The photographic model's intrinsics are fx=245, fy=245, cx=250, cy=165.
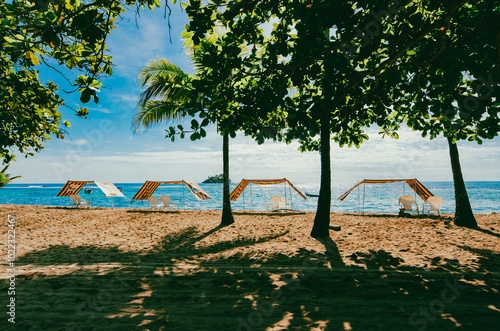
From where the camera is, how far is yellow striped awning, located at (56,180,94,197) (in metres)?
20.3

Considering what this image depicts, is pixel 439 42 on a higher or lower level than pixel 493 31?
higher

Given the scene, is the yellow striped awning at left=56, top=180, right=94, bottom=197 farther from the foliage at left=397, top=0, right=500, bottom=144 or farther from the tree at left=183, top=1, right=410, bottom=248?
the foliage at left=397, top=0, right=500, bottom=144

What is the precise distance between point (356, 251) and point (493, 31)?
189 inches

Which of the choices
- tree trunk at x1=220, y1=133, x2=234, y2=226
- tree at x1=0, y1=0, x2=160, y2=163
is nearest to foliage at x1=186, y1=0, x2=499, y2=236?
tree at x1=0, y1=0, x2=160, y2=163

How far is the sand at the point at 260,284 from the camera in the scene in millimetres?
2781

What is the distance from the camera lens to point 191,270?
186 inches

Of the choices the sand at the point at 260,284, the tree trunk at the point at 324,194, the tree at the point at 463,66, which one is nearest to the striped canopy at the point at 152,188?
the sand at the point at 260,284

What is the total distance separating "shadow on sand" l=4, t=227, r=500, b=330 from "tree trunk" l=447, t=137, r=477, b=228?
14.9ft

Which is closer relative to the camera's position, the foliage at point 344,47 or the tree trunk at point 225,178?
the foliage at point 344,47

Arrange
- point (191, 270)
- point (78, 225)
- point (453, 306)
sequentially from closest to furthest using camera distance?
point (453, 306), point (191, 270), point (78, 225)

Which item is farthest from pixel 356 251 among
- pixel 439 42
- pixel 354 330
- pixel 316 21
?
pixel 316 21

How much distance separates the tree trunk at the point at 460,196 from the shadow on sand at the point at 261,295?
4542mm

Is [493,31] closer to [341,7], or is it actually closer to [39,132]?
[341,7]

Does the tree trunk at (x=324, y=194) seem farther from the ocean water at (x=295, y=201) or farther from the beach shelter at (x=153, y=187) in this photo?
the beach shelter at (x=153, y=187)
